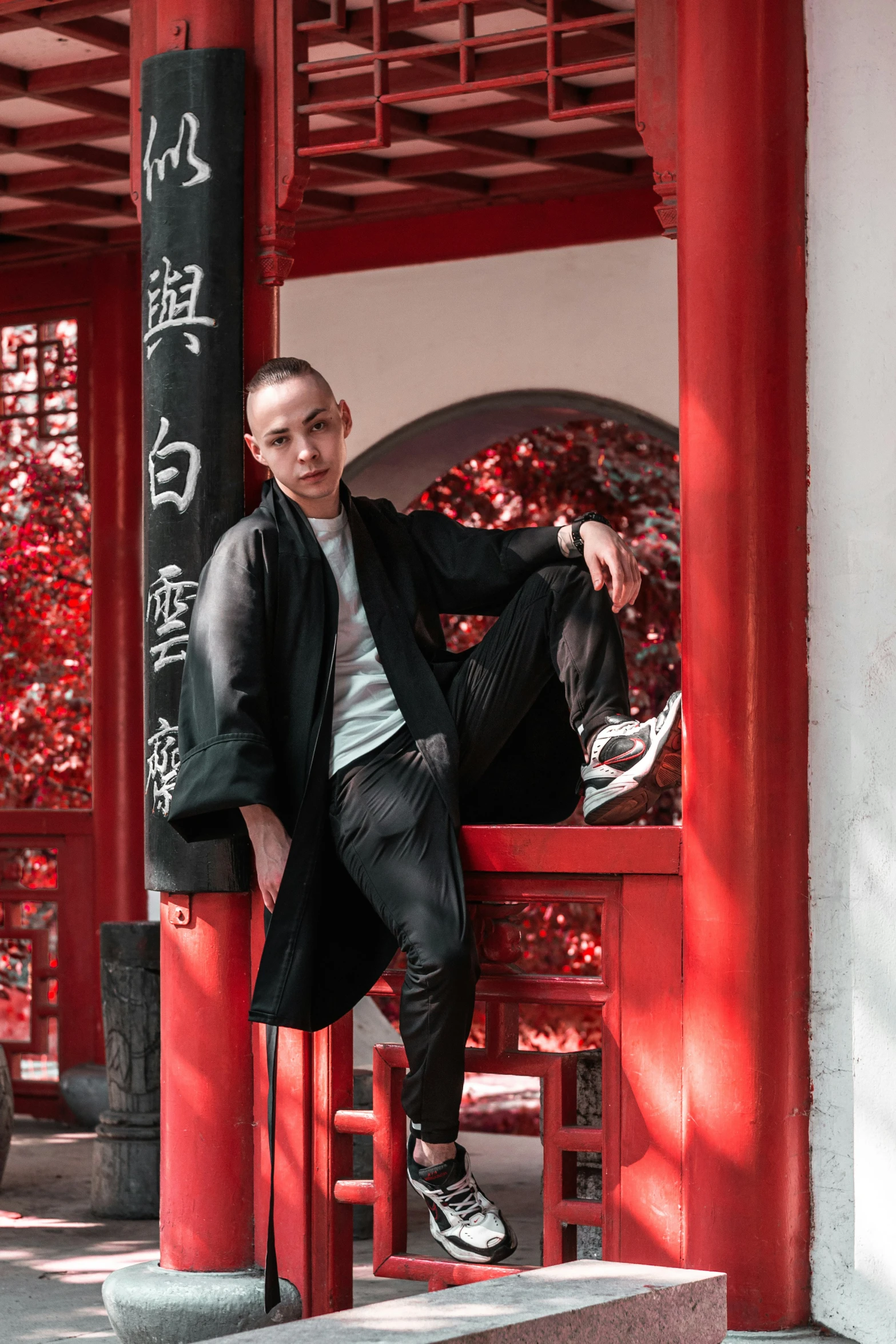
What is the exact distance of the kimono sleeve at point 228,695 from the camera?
11.1ft

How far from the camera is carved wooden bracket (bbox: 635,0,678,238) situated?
343 cm

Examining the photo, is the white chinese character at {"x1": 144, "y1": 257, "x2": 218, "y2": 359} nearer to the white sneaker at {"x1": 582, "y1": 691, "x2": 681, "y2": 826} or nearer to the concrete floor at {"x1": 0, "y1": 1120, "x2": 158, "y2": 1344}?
the white sneaker at {"x1": 582, "y1": 691, "x2": 681, "y2": 826}

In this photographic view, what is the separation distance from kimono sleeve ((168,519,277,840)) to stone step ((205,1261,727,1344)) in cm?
100

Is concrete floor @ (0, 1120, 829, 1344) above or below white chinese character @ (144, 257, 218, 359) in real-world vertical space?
below

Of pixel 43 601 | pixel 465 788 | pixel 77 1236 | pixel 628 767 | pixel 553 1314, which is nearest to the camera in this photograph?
pixel 553 1314

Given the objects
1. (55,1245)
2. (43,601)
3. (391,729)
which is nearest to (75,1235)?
(55,1245)

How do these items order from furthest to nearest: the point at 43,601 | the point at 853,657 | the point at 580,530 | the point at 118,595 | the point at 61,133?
the point at 43,601 < the point at 118,595 < the point at 61,133 < the point at 580,530 < the point at 853,657

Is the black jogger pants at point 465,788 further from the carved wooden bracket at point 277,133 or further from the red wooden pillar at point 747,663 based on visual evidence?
the carved wooden bracket at point 277,133

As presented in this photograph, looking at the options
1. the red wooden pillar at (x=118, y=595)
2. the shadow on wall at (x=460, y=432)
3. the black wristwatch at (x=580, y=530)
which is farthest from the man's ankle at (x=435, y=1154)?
the red wooden pillar at (x=118, y=595)

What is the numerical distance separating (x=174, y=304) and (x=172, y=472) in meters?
0.36

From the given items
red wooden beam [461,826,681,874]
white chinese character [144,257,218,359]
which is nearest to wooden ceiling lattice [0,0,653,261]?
white chinese character [144,257,218,359]

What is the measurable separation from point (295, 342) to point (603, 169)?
1443 millimetres

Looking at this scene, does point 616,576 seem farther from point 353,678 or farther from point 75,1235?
point 75,1235

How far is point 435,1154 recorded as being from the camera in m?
3.40
